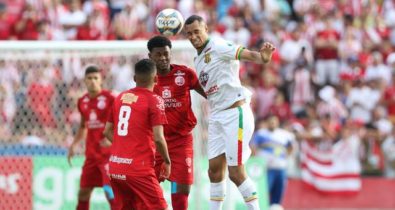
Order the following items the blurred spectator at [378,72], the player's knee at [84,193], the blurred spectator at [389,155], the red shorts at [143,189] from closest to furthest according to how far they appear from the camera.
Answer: the red shorts at [143,189] < the player's knee at [84,193] < the blurred spectator at [389,155] < the blurred spectator at [378,72]

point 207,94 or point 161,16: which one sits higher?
point 161,16

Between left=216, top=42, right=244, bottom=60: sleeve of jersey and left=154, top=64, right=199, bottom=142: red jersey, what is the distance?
534mm

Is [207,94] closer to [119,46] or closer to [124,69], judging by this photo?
[119,46]

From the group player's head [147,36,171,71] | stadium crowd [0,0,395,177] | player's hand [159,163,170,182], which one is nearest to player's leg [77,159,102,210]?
player's head [147,36,171,71]

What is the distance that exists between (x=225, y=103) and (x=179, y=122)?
2.10ft

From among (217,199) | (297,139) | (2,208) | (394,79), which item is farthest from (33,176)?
(394,79)

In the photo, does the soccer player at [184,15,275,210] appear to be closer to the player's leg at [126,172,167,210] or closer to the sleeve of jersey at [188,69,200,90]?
the sleeve of jersey at [188,69,200,90]

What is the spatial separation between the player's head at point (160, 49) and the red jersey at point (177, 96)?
0.35 m

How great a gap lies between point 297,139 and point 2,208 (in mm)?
7820

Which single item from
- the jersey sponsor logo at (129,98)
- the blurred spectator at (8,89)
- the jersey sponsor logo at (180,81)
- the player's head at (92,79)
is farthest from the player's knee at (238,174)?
the blurred spectator at (8,89)

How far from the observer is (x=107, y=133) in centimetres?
1131

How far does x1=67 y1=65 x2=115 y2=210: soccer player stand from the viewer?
14.5 meters

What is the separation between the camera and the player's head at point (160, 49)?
451 inches

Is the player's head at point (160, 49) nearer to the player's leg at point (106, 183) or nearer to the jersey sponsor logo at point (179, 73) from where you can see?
the jersey sponsor logo at point (179, 73)
